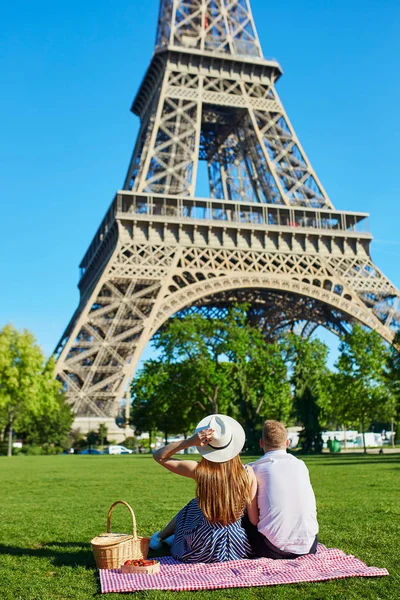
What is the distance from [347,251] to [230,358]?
33.7 feet

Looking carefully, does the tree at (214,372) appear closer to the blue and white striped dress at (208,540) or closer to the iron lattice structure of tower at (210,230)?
the iron lattice structure of tower at (210,230)

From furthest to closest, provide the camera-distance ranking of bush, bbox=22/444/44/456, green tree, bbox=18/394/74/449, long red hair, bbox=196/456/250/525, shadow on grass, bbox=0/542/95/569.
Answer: green tree, bbox=18/394/74/449 < bush, bbox=22/444/44/456 < shadow on grass, bbox=0/542/95/569 < long red hair, bbox=196/456/250/525

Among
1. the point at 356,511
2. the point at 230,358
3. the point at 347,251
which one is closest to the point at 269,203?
the point at 347,251

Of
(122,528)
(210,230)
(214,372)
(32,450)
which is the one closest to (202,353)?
(214,372)

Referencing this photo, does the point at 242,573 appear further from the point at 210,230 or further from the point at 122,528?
the point at 210,230

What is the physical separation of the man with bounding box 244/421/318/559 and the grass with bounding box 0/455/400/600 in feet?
2.07

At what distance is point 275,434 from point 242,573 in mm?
1204

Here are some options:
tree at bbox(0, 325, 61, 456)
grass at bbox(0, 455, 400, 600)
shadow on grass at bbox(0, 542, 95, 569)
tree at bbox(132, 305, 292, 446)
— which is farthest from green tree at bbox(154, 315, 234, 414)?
shadow on grass at bbox(0, 542, 95, 569)

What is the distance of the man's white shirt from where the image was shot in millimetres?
5793

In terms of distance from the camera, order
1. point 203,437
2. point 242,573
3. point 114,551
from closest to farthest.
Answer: point 203,437
point 242,573
point 114,551

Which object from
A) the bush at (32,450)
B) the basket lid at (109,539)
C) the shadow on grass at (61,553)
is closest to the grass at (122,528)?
the shadow on grass at (61,553)

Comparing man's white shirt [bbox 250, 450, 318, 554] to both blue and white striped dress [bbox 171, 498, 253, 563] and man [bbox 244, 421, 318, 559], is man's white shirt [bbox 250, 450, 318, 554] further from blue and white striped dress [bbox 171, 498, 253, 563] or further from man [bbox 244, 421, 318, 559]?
blue and white striped dress [bbox 171, 498, 253, 563]

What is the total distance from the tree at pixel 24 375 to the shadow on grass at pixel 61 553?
2938 cm

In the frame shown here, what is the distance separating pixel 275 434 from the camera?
5969 mm
